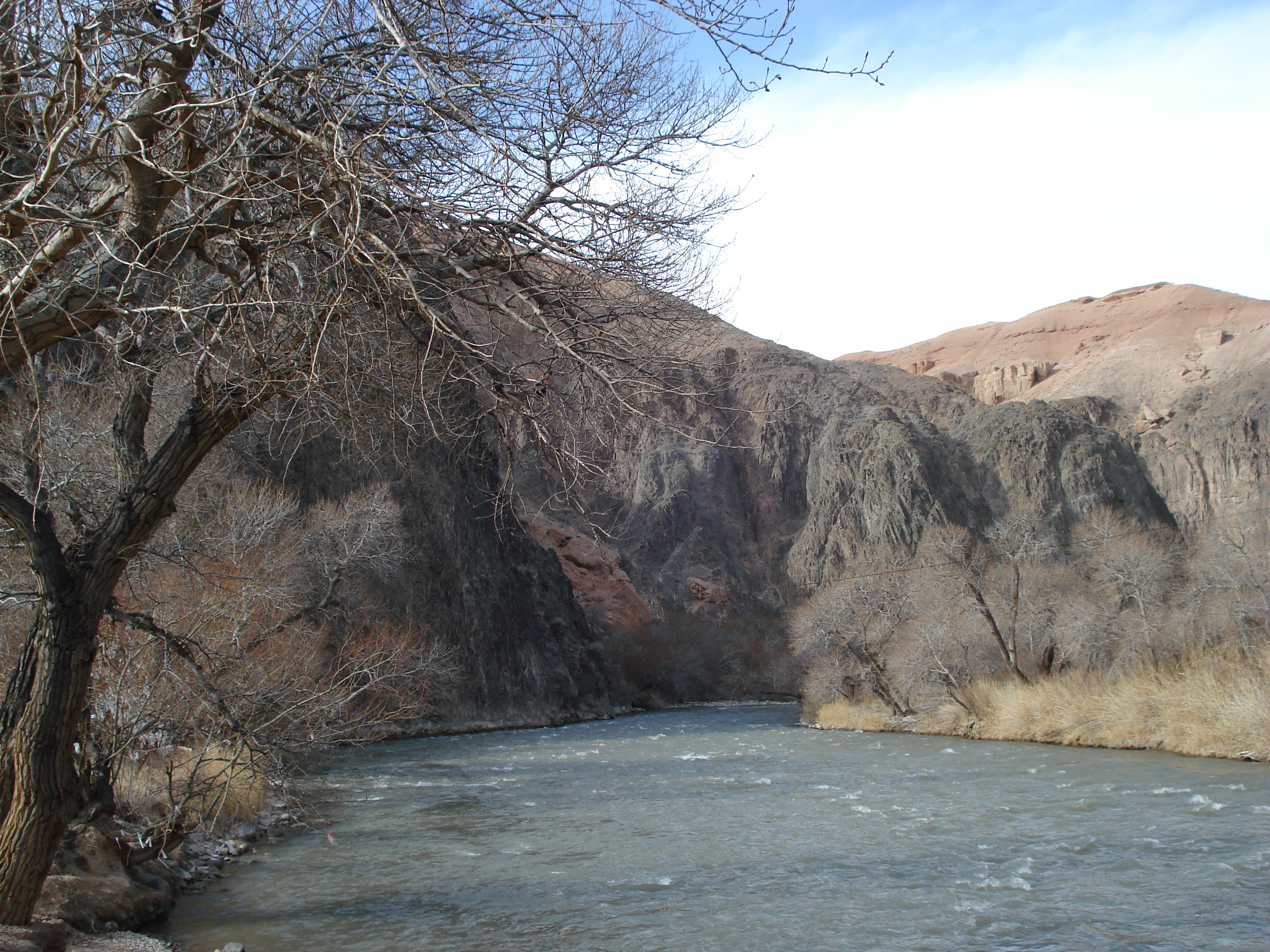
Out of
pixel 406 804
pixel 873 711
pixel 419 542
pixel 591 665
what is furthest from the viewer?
pixel 591 665

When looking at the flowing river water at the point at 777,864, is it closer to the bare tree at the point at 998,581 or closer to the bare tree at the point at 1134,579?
the bare tree at the point at 1134,579

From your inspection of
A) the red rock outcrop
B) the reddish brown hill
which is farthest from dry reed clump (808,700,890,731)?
the reddish brown hill

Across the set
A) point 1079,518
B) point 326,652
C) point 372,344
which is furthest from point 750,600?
point 372,344

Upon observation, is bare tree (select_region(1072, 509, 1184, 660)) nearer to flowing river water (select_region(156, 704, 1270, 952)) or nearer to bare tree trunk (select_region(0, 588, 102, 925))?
flowing river water (select_region(156, 704, 1270, 952))

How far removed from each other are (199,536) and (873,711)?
22.8m

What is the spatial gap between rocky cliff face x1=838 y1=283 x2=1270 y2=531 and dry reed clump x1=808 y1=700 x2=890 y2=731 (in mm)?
20627

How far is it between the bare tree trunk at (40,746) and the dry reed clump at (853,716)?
28122mm

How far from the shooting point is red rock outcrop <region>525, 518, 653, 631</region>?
59.7m

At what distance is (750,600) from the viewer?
7550 cm

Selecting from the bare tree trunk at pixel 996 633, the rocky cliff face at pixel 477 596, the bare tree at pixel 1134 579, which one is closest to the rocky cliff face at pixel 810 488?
the rocky cliff face at pixel 477 596

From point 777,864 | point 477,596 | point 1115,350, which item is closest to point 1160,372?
point 1115,350

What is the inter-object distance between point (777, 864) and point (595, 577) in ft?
168

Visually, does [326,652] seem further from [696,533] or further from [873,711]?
[696,533]

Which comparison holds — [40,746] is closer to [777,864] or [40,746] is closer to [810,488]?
[777,864]
